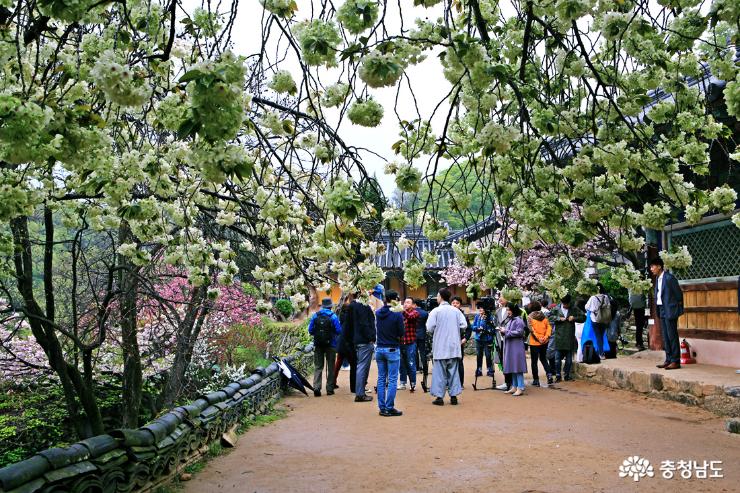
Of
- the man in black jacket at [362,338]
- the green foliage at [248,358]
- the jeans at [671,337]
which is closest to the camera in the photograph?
the jeans at [671,337]

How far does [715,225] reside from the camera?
33.5ft

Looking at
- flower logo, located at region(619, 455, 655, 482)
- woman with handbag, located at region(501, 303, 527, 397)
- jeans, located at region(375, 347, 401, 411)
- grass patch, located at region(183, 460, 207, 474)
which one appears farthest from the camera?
woman with handbag, located at region(501, 303, 527, 397)

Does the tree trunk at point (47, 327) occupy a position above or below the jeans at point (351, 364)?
above

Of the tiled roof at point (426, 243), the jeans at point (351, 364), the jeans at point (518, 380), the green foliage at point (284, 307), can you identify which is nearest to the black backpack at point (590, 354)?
the jeans at point (518, 380)

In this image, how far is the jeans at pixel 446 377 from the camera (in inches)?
385

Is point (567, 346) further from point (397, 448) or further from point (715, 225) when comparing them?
point (397, 448)

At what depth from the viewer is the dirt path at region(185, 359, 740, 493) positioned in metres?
5.23

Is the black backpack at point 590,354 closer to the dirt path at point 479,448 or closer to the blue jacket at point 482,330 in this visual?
the blue jacket at point 482,330

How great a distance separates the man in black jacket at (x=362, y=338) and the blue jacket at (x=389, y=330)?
1075 mm

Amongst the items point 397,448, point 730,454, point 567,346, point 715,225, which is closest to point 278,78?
point 397,448

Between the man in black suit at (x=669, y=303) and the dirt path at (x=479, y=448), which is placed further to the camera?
the man in black suit at (x=669, y=303)

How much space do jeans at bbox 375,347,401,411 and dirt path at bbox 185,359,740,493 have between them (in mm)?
272

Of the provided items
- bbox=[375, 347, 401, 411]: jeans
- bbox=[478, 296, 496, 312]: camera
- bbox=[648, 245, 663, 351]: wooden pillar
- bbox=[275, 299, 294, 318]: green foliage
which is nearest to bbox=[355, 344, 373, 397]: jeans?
bbox=[375, 347, 401, 411]: jeans

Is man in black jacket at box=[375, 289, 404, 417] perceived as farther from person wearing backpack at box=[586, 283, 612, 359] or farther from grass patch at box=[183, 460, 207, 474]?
person wearing backpack at box=[586, 283, 612, 359]
